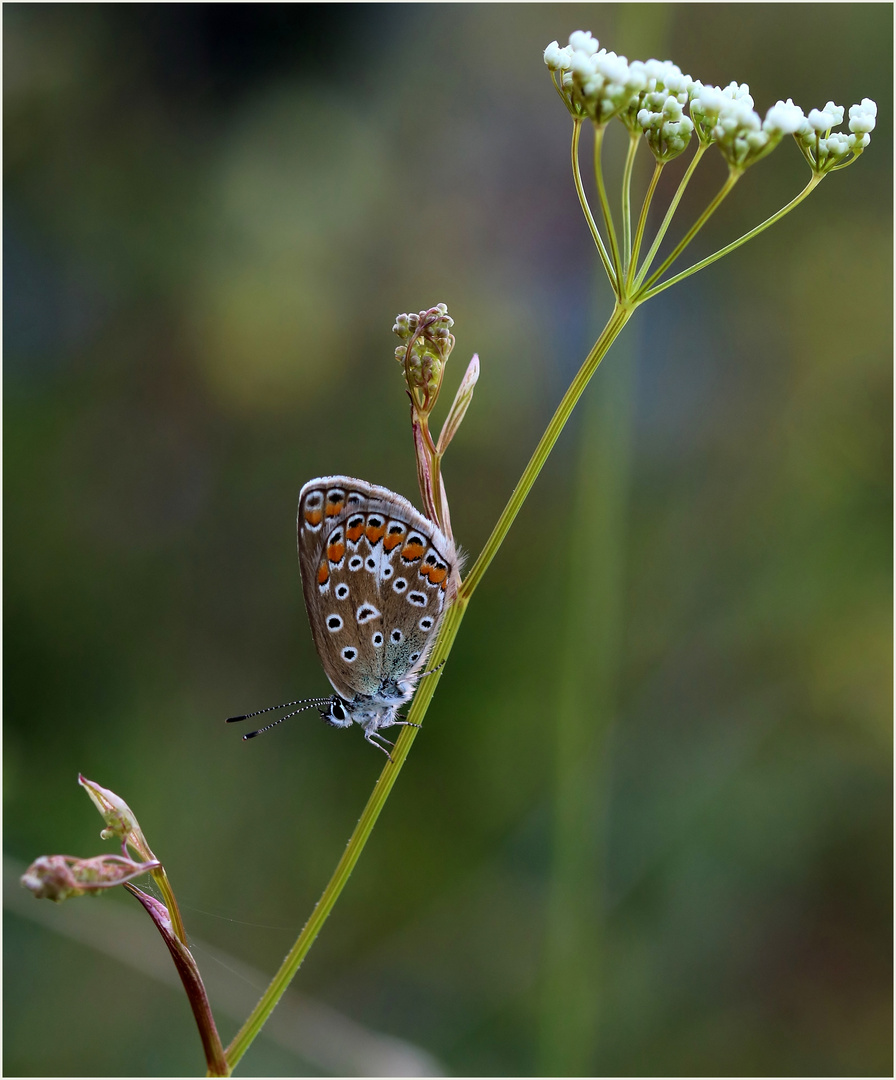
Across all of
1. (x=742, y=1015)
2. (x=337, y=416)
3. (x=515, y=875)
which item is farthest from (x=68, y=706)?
(x=742, y=1015)

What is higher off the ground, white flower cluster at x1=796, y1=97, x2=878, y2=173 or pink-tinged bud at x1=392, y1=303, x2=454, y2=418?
white flower cluster at x1=796, y1=97, x2=878, y2=173

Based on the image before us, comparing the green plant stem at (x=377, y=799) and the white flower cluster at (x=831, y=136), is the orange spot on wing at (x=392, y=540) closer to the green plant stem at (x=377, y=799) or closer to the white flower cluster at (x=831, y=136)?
the green plant stem at (x=377, y=799)

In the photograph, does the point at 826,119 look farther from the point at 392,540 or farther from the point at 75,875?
the point at 75,875

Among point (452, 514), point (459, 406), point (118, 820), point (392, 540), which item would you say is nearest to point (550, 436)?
point (459, 406)

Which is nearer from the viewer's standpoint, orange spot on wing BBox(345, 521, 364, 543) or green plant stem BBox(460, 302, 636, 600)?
green plant stem BBox(460, 302, 636, 600)

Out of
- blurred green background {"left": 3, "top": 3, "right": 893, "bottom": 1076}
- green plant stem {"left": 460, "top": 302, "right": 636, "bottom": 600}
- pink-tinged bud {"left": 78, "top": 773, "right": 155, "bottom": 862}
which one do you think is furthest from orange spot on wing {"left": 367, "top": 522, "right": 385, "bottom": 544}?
blurred green background {"left": 3, "top": 3, "right": 893, "bottom": 1076}

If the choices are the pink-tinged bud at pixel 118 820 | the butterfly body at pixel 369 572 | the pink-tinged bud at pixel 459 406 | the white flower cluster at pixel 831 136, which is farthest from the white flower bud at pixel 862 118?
the pink-tinged bud at pixel 118 820

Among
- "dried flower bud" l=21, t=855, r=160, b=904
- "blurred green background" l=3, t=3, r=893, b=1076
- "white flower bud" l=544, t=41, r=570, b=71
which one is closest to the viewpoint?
"dried flower bud" l=21, t=855, r=160, b=904

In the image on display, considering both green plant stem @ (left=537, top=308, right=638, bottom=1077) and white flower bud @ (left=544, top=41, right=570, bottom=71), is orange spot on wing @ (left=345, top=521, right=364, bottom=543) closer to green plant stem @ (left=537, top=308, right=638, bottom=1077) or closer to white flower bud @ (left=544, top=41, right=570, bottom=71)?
white flower bud @ (left=544, top=41, right=570, bottom=71)

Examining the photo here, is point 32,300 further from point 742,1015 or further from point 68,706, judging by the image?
point 742,1015
